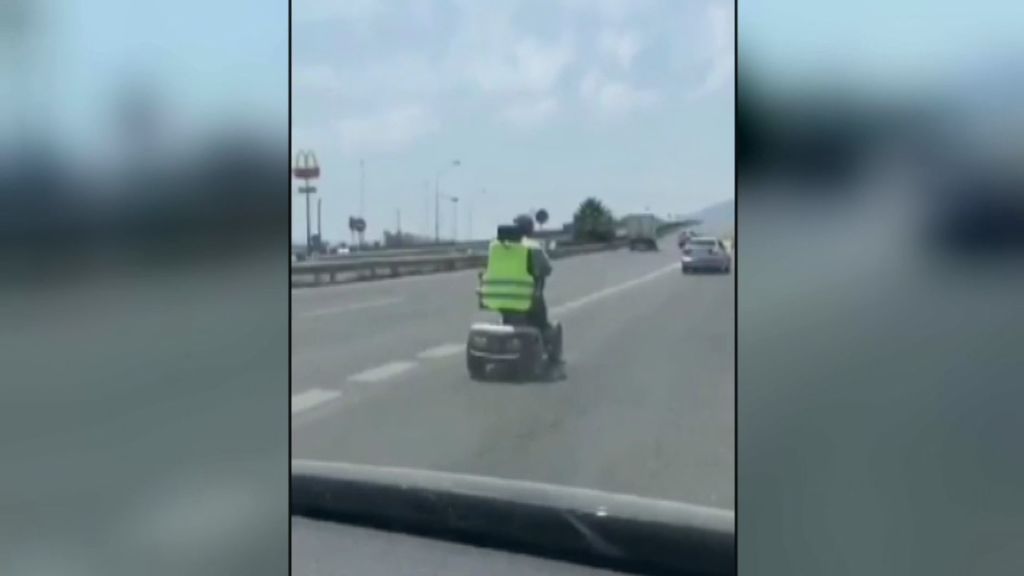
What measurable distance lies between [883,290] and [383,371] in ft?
2.59

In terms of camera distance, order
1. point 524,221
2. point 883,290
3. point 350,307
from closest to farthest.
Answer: point 883,290, point 524,221, point 350,307

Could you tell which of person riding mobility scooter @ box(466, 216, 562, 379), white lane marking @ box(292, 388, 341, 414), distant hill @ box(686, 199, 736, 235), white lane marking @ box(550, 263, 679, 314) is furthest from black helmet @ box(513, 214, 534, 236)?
white lane marking @ box(292, 388, 341, 414)

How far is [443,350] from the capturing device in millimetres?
1691

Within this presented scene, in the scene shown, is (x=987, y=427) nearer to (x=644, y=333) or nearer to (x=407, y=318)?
(x=644, y=333)

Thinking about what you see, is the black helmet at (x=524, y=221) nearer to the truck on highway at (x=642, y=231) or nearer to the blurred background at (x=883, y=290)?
the truck on highway at (x=642, y=231)

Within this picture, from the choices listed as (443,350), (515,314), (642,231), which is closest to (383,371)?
(443,350)

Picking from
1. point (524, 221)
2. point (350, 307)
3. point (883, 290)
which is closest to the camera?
point (883, 290)

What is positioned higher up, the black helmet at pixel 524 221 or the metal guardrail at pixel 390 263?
the black helmet at pixel 524 221

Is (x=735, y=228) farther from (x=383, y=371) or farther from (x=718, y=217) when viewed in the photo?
(x=383, y=371)

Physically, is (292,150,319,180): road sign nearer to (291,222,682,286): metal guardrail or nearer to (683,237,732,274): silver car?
(291,222,682,286): metal guardrail

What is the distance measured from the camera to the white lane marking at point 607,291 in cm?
160

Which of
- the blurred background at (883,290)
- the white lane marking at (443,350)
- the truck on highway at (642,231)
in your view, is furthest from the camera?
the white lane marking at (443,350)

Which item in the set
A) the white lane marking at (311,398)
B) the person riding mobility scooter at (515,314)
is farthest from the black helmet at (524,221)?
the white lane marking at (311,398)

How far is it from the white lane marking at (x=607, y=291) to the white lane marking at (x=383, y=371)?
0.26 metres
